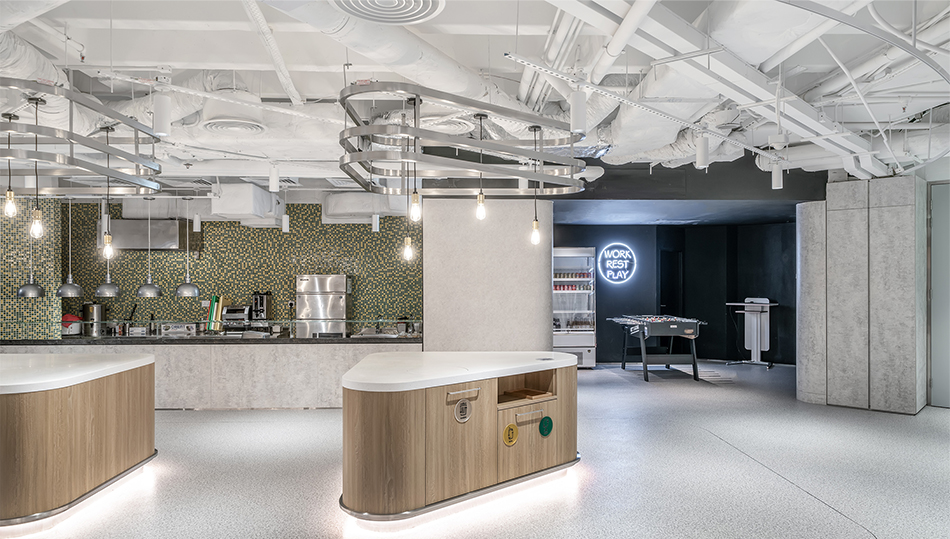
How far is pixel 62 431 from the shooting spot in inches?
163

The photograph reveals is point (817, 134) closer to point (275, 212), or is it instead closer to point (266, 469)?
point (266, 469)

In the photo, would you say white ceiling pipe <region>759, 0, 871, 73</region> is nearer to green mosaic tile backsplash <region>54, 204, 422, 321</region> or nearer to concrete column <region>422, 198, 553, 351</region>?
concrete column <region>422, 198, 553, 351</region>

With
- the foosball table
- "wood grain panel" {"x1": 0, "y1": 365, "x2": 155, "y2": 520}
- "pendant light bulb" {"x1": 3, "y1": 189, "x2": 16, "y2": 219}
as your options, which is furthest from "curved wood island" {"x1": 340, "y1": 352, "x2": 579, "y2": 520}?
the foosball table

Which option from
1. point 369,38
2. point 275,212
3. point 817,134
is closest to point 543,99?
point 369,38

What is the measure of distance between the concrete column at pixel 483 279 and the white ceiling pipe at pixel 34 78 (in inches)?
142

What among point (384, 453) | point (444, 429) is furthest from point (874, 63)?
point (384, 453)

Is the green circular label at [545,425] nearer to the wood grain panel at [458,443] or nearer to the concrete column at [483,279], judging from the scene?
the wood grain panel at [458,443]

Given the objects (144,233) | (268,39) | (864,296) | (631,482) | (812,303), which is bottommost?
(631,482)

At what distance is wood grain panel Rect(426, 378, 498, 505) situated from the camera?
410 centimetres

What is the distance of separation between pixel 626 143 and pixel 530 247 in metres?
2.08

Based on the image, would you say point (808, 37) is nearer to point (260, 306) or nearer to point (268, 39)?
point (268, 39)

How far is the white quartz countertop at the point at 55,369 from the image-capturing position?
4016mm

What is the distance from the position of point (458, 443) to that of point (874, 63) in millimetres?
3809

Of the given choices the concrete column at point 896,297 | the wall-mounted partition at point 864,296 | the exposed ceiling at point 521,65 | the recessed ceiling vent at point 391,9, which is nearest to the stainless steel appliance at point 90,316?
the exposed ceiling at point 521,65
